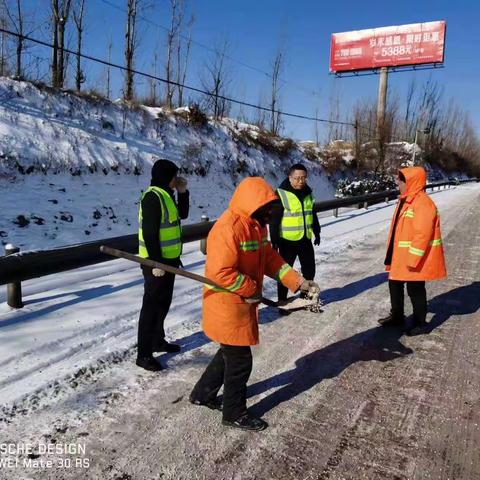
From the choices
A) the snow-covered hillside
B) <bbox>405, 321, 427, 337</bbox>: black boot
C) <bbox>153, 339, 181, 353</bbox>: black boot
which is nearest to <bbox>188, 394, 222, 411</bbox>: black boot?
<bbox>153, 339, 181, 353</bbox>: black boot

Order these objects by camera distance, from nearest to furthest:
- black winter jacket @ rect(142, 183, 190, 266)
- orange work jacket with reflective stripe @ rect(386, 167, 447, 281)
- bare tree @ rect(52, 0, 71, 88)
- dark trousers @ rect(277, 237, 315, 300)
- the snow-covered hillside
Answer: black winter jacket @ rect(142, 183, 190, 266) < orange work jacket with reflective stripe @ rect(386, 167, 447, 281) < dark trousers @ rect(277, 237, 315, 300) < the snow-covered hillside < bare tree @ rect(52, 0, 71, 88)

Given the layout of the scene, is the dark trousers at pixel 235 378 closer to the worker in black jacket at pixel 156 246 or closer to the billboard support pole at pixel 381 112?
the worker in black jacket at pixel 156 246

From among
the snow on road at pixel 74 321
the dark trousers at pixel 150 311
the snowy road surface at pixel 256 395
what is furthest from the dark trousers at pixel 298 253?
the dark trousers at pixel 150 311

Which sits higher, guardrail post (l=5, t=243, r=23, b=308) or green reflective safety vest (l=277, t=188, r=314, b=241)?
green reflective safety vest (l=277, t=188, r=314, b=241)

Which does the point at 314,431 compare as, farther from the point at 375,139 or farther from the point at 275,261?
the point at 375,139

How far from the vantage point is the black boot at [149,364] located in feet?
11.6

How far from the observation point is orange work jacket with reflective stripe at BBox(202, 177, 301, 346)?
2648mm

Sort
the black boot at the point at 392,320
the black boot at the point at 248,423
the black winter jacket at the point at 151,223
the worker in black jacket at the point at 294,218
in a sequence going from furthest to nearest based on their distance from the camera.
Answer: the worker in black jacket at the point at 294,218
the black boot at the point at 392,320
the black winter jacket at the point at 151,223
the black boot at the point at 248,423

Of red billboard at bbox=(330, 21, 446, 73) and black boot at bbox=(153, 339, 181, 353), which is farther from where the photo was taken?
red billboard at bbox=(330, 21, 446, 73)

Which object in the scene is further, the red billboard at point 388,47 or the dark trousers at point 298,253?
the red billboard at point 388,47

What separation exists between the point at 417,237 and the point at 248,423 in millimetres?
2606

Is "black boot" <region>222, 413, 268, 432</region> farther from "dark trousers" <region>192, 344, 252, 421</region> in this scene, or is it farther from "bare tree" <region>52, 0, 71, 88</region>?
"bare tree" <region>52, 0, 71, 88</region>

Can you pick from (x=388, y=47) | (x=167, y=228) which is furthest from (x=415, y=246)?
(x=388, y=47)

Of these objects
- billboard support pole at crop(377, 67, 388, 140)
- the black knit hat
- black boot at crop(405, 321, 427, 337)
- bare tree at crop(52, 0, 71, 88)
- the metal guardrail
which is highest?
billboard support pole at crop(377, 67, 388, 140)
